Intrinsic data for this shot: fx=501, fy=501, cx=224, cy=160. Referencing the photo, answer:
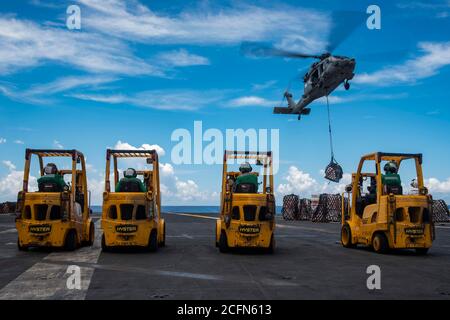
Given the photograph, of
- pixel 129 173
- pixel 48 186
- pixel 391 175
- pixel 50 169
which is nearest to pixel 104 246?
pixel 129 173

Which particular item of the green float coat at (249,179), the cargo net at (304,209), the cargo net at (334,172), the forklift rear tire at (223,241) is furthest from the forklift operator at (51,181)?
the cargo net at (304,209)

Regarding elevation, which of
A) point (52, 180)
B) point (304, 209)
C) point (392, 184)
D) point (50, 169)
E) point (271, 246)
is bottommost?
point (271, 246)

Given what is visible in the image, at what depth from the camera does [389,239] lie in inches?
552

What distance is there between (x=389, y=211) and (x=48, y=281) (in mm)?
9203

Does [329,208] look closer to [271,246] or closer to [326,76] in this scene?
[326,76]

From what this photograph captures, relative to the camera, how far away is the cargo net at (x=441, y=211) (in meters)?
39.7

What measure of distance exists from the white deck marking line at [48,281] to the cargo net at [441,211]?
34.0 m

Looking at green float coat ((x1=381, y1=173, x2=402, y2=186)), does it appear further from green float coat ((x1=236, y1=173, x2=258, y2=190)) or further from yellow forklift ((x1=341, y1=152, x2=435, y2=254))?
green float coat ((x1=236, y1=173, x2=258, y2=190))

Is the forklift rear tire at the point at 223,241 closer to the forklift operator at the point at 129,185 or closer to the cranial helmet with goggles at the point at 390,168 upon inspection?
the forklift operator at the point at 129,185

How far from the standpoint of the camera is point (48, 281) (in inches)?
342

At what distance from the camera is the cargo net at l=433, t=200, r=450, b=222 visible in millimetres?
39719
